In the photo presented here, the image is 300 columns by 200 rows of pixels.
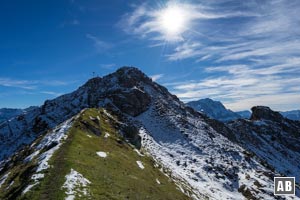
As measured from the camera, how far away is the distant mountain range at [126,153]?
39.7 metres

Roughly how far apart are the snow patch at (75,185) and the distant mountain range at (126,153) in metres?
0.11

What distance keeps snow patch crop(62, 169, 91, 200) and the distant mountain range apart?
0.11 meters

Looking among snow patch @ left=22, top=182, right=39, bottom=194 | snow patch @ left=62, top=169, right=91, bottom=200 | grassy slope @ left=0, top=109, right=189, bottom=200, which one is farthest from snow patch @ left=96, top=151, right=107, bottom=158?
snow patch @ left=22, top=182, right=39, bottom=194

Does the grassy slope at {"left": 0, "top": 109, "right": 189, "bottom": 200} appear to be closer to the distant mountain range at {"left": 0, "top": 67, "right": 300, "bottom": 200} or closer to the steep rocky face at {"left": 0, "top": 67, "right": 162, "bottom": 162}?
the distant mountain range at {"left": 0, "top": 67, "right": 300, "bottom": 200}

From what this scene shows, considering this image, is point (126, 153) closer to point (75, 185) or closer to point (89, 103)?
point (75, 185)

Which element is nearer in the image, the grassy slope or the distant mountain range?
the grassy slope

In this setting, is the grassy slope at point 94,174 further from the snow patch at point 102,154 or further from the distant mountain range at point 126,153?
the snow patch at point 102,154

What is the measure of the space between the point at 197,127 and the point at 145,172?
275 feet

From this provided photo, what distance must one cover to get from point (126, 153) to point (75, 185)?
35.7m

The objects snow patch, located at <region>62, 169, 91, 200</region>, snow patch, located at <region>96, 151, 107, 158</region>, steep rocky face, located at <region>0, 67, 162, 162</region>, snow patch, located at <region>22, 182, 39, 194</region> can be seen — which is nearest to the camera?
snow patch, located at <region>62, 169, 91, 200</region>

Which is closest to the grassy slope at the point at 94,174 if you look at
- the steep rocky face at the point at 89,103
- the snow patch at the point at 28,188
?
the snow patch at the point at 28,188

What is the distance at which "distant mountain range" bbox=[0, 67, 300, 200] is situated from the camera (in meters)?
39.7

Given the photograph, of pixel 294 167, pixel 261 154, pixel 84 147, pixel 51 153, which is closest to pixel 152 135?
pixel 84 147

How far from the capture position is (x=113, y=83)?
173 metres
